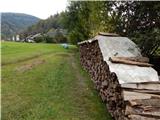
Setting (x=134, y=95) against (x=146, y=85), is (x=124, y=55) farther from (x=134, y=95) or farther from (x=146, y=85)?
(x=134, y=95)

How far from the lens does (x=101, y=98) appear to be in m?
13.4

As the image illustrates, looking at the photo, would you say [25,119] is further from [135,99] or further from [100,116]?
[135,99]

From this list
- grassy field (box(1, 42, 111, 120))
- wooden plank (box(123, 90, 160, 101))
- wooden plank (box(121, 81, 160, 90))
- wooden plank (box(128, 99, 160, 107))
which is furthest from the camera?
grassy field (box(1, 42, 111, 120))

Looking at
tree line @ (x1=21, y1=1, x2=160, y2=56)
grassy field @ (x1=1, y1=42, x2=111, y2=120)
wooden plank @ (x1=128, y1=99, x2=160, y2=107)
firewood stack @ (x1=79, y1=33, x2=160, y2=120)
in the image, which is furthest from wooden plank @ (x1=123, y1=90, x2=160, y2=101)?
tree line @ (x1=21, y1=1, x2=160, y2=56)

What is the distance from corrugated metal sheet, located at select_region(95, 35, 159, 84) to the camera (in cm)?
952

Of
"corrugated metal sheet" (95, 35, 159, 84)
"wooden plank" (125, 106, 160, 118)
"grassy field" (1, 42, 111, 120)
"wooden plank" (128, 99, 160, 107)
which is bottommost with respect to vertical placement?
"grassy field" (1, 42, 111, 120)

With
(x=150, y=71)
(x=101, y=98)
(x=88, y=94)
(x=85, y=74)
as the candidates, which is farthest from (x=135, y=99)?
(x=85, y=74)

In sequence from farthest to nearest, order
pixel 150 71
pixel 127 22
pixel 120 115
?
pixel 127 22
pixel 150 71
pixel 120 115

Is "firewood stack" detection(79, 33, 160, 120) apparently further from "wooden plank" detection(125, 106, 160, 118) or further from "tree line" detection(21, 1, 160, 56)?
"tree line" detection(21, 1, 160, 56)

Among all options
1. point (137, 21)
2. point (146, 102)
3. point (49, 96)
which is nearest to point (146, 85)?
point (146, 102)

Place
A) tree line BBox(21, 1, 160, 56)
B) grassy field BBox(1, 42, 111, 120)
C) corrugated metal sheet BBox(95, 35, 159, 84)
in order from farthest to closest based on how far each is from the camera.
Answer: tree line BBox(21, 1, 160, 56) → grassy field BBox(1, 42, 111, 120) → corrugated metal sheet BBox(95, 35, 159, 84)

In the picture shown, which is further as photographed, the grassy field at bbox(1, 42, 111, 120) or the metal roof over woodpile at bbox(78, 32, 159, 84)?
the grassy field at bbox(1, 42, 111, 120)

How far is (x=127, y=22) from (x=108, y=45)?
309 cm

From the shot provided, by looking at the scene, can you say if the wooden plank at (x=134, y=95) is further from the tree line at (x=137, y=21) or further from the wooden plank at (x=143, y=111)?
the tree line at (x=137, y=21)
